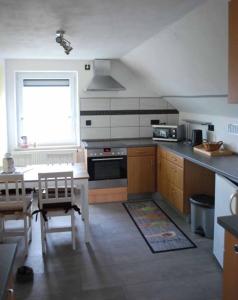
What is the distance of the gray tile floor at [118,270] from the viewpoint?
2.65m

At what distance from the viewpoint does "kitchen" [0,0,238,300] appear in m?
2.74

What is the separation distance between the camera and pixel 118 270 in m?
3.01

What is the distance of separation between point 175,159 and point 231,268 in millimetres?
2666

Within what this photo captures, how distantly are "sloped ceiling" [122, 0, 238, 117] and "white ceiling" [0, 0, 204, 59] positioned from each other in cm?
13

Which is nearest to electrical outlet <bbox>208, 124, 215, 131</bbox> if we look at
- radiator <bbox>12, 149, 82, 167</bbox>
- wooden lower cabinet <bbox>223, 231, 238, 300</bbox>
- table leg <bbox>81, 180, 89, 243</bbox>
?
table leg <bbox>81, 180, 89, 243</bbox>

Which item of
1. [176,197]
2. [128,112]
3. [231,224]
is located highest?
[128,112]

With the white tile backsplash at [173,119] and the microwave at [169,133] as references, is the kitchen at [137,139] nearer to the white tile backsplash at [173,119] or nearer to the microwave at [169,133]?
the white tile backsplash at [173,119]

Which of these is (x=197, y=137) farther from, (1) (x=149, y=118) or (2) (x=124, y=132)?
(2) (x=124, y=132)

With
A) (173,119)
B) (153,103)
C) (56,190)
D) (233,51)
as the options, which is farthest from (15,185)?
(173,119)

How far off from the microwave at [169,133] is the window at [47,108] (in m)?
1.39

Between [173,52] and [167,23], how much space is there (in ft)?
1.97

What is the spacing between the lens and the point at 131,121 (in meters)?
5.61

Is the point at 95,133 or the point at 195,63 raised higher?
the point at 195,63

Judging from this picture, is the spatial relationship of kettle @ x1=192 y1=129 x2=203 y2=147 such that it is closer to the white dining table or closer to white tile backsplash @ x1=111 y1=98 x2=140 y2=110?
white tile backsplash @ x1=111 y1=98 x2=140 y2=110
